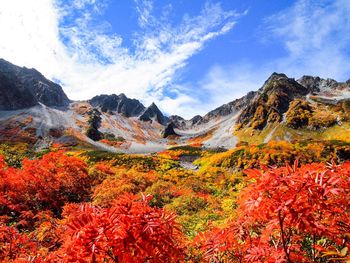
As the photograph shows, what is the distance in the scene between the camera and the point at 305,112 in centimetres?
8100

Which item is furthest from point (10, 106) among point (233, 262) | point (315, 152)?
point (233, 262)

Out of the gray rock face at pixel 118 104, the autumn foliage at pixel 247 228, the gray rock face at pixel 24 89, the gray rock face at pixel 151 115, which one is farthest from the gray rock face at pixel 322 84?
the autumn foliage at pixel 247 228

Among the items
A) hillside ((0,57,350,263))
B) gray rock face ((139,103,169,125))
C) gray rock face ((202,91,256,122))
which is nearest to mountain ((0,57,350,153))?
gray rock face ((139,103,169,125))

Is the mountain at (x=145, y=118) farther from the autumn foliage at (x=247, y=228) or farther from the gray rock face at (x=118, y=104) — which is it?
the autumn foliage at (x=247, y=228)

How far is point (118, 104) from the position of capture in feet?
601

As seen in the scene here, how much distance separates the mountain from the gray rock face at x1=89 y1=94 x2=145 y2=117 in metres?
0.69

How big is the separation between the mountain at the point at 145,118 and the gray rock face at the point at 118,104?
2.26 feet

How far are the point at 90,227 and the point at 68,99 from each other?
172613mm

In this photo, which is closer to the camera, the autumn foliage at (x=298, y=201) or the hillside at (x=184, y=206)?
the autumn foliage at (x=298, y=201)

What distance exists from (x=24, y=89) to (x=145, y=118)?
7986cm

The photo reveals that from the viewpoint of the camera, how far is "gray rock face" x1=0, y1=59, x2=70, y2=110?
356ft

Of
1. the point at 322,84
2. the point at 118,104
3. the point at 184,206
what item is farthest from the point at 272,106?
the point at 118,104

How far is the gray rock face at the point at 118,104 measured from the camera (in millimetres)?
179500

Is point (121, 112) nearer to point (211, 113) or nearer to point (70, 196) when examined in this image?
point (211, 113)
